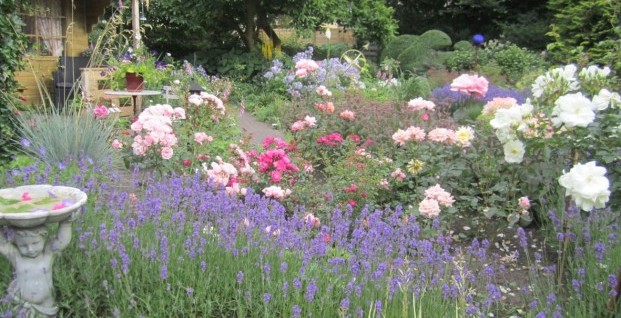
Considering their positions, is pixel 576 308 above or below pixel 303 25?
below

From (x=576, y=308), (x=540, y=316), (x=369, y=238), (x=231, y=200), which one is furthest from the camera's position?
(x=231, y=200)

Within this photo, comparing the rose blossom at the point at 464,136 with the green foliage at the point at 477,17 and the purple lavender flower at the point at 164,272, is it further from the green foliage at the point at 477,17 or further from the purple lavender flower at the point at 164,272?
the green foliage at the point at 477,17

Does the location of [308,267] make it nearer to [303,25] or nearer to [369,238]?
[369,238]

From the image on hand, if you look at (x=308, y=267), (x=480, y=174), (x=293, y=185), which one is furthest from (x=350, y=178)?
(x=308, y=267)

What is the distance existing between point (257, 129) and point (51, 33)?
4.03m

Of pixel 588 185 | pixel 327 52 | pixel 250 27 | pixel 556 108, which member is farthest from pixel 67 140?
pixel 327 52

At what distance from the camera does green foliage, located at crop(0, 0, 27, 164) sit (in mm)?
4969

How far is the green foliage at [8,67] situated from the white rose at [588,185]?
13.7 ft

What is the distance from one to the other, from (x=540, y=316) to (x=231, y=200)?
5.36 ft

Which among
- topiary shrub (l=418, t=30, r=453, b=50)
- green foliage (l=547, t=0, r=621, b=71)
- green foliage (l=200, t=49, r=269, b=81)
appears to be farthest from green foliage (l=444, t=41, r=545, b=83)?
green foliage (l=200, t=49, r=269, b=81)

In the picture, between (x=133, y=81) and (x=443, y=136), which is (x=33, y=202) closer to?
(x=443, y=136)

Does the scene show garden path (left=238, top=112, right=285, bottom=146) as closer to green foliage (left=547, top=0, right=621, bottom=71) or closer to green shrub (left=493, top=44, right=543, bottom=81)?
green shrub (left=493, top=44, right=543, bottom=81)

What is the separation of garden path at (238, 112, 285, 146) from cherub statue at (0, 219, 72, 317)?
5568 mm

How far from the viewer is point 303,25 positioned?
1342cm
